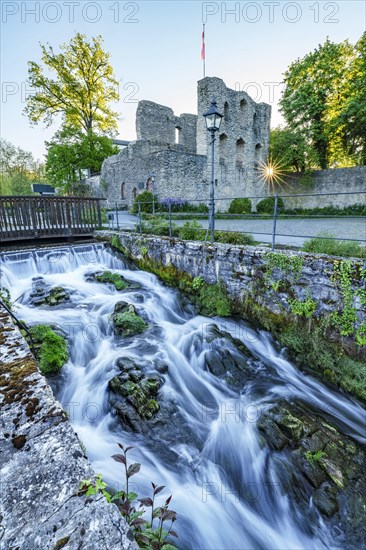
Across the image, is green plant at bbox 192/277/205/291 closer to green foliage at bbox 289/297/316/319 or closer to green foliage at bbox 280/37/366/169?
green foliage at bbox 289/297/316/319

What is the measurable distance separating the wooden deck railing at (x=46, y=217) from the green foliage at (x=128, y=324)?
17.4 ft

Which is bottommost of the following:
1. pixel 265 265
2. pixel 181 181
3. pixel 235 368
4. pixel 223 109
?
pixel 235 368

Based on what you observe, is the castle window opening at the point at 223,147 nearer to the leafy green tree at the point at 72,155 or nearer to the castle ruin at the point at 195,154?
the castle ruin at the point at 195,154

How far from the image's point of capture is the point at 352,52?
850 inches

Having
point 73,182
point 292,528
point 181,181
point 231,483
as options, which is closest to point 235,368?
point 231,483

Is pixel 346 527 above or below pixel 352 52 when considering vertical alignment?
below

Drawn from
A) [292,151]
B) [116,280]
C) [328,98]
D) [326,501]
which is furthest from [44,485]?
[328,98]

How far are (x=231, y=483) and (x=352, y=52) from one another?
30.3 metres

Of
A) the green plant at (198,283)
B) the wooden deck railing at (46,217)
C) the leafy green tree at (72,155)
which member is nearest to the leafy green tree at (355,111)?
the leafy green tree at (72,155)

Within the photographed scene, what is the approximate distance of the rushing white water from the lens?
2619 millimetres

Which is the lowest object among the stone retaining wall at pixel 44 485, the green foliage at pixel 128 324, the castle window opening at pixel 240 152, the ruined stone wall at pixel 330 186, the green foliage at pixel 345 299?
the green foliage at pixel 128 324

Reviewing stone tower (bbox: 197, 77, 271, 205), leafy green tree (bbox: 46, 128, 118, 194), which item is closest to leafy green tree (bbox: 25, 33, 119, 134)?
leafy green tree (bbox: 46, 128, 118, 194)

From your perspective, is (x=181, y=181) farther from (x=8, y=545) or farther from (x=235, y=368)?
(x=8, y=545)

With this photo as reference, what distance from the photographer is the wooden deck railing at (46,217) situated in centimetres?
839
